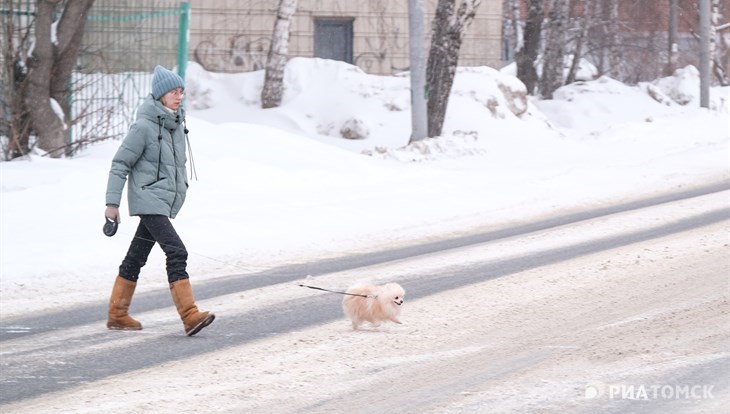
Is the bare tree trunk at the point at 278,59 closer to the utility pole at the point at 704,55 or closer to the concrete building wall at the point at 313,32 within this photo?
the concrete building wall at the point at 313,32

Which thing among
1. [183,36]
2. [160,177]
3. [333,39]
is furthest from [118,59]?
[333,39]

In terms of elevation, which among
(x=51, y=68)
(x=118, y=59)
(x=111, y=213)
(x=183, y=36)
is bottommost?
(x=111, y=213)

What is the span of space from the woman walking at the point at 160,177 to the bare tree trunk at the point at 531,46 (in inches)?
892

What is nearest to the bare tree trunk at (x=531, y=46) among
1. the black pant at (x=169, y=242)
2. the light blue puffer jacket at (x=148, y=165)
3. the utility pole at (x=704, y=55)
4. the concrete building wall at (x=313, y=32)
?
the concrete building wall at (x=313, y=32)

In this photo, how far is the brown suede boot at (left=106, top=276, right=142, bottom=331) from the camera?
24.3 feet

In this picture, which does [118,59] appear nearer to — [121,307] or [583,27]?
[121,307]

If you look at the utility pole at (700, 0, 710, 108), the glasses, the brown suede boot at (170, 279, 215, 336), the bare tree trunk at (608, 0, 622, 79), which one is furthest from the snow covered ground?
the bare tree trunk at (608, 0, 622, 79)

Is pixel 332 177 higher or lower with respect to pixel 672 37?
lower

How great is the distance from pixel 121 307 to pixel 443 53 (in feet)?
43.7

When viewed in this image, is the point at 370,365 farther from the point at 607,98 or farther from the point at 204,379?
the point at 607,98

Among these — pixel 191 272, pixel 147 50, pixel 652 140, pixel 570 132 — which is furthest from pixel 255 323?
pixel 570 132

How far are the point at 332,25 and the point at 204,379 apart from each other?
1072 inches

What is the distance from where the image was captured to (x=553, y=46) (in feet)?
98.4

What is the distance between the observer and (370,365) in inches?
248
